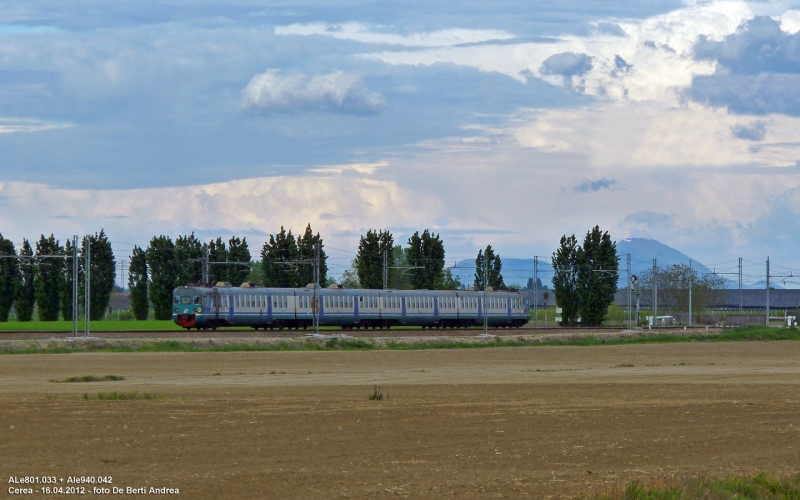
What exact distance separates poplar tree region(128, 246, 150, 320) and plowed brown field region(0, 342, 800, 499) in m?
72.9

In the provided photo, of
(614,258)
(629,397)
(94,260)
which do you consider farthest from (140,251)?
(629,397)

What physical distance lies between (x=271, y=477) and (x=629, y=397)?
1724 cm

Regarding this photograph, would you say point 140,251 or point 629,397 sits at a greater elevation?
point 140,251

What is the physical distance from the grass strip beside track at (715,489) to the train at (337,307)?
5242cm

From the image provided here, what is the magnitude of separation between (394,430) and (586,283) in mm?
87861

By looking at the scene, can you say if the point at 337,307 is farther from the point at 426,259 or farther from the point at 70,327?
the point at 426,259

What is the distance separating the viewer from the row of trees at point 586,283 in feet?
354

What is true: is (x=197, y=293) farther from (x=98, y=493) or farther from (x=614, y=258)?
(x=98, y=493)

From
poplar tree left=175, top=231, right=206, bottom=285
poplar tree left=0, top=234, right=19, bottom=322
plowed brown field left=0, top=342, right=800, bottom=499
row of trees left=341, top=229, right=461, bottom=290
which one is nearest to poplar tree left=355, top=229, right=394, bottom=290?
row of trees left=341, top=229, right=461, bottom=290

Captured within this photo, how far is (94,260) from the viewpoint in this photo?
375 feet

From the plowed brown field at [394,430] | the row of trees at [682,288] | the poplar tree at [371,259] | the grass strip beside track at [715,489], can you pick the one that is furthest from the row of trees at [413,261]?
the grass strip beside track at [715,489]

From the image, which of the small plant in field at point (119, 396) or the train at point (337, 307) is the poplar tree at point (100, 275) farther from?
the small plant in field at point (119, 396)

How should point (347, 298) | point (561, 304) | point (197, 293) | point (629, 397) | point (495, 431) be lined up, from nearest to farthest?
point (495, 431)
point (629, 397)
point (197, 293)
point (347, 298)
point (561, 304)

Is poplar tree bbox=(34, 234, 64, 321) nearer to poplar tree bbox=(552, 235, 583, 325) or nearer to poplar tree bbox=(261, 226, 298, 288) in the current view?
poplar tree bbox=(261, 226, 298, 288)
